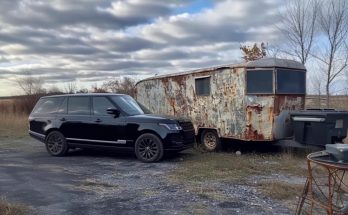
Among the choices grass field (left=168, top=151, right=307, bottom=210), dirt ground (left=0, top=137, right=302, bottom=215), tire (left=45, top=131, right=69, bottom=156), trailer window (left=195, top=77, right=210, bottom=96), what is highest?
trailer window (left=195, top=77, right=210, bottom=96)

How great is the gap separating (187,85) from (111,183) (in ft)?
20.2

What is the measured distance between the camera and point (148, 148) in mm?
10906

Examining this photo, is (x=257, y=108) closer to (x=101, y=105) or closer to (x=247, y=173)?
(x=247, y=173)

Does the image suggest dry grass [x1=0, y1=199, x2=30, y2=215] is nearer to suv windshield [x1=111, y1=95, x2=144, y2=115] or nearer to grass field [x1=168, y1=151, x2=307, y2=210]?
grass field [x1=168, y1=151, x2=307, y2=210]

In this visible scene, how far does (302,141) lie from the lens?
10914 mm

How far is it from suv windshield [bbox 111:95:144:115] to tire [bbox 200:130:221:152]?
2.52 meters

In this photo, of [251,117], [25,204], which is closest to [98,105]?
[251,117]

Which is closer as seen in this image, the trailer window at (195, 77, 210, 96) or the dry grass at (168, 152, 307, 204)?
the dry grass at (168, 152, 307, 204)

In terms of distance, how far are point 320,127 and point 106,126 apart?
216 inches

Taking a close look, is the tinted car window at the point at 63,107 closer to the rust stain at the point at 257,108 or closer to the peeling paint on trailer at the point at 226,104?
the peeling paint on trailer at the point at 226,104

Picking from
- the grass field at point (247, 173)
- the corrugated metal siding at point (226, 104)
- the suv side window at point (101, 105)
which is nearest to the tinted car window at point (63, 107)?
the suv side window at point (101, 105)

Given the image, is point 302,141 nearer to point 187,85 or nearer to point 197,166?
point 197,166

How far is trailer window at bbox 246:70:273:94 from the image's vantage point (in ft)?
38.2

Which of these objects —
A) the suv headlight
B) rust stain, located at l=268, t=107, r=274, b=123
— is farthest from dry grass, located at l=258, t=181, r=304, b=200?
rust stain, located at l=268, t=107, r=274, b=123
